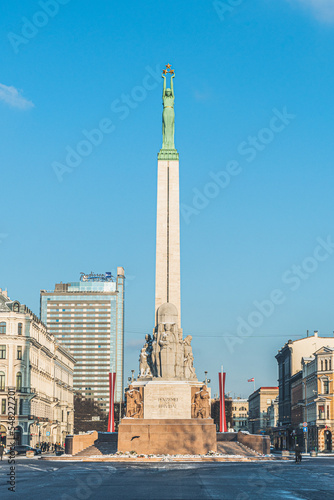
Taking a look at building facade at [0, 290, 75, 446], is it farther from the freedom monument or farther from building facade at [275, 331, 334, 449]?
building facade at [275, 331, 334, 449]

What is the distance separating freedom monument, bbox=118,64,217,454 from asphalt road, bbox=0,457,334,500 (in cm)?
1329

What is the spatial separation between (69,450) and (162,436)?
933cm

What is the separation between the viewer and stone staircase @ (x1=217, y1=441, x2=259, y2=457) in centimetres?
5378

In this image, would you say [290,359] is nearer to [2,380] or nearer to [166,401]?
[2,380]

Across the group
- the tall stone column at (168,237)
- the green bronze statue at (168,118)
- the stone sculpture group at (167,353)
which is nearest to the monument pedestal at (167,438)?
the stone sculpture group at (167,353)

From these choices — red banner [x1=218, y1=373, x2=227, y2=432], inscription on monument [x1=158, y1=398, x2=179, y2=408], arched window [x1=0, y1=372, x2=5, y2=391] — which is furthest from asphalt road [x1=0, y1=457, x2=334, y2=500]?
arched window [x1=0, y1=372, x2=5, y2=391]

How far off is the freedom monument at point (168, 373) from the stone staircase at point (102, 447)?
120 inches

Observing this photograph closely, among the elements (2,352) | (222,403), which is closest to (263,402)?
(2,352)

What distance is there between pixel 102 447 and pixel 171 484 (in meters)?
30.4

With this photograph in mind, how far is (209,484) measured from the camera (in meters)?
27.5

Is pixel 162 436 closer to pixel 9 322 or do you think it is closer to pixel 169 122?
pixel 169 122

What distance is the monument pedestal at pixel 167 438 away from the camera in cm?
5053

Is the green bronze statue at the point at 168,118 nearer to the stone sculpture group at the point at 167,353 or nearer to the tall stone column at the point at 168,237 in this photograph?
the tall stone column at the point at 168,237

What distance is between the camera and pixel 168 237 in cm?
6425
